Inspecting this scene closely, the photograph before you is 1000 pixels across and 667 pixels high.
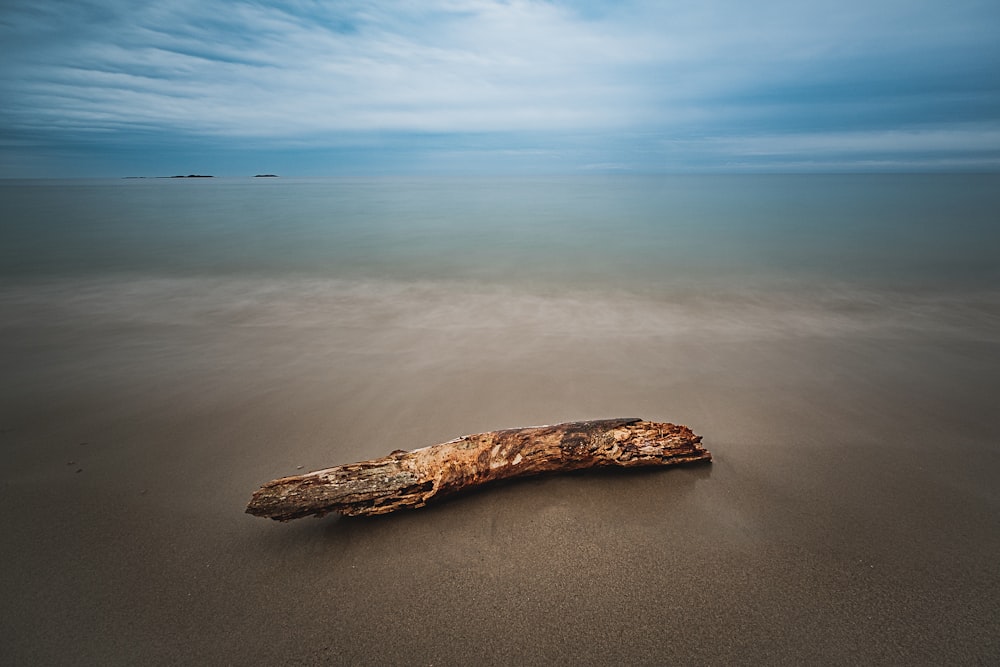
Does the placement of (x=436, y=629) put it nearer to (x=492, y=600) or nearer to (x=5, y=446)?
(x=492, y=600)

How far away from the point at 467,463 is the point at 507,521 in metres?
0.43

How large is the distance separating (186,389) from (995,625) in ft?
20.2

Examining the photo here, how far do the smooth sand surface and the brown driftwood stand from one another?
163 mm

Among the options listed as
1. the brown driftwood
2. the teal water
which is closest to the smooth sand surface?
the brown driftwood

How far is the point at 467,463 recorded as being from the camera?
321 centimetres

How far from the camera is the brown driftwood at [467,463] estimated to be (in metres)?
2.87

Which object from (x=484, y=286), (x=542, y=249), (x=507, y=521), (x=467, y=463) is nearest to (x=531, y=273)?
(x=484, y=286)

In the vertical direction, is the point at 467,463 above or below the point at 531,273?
above

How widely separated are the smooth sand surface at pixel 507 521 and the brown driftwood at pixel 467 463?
16 centimetres

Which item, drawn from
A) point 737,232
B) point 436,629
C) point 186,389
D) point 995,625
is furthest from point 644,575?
point 737,232

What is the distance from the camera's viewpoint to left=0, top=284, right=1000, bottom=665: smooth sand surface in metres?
2.35

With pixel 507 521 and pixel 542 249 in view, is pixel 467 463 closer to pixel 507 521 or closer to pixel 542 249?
pixel 507 521

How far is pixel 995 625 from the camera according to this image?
235 cm

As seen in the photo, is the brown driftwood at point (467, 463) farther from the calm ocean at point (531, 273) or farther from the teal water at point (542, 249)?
the teal water at point (542, 249)
